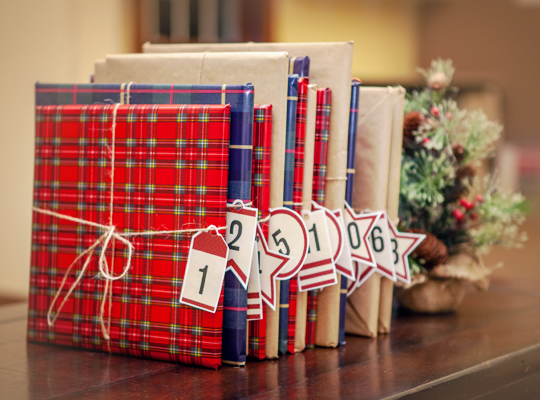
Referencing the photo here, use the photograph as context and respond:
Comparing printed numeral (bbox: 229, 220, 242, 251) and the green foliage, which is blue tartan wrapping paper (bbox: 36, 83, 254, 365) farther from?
the green foliage

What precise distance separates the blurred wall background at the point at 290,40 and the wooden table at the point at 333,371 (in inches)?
66.0

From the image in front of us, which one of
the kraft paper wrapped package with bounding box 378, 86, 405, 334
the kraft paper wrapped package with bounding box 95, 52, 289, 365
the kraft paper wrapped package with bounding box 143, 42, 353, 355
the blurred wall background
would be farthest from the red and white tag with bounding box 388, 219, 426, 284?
the blurred wall background

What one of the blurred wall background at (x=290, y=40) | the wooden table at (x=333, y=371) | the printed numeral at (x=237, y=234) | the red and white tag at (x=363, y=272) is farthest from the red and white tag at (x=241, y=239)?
the blurred wall background at (x=290, y=40)

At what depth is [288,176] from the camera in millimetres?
733

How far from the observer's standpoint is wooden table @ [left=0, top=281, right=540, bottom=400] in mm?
627

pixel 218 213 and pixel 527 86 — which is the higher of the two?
pixel 527 86

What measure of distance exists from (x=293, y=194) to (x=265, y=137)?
84 mm

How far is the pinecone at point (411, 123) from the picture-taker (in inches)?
37.5

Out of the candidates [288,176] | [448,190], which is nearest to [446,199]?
[448,190]

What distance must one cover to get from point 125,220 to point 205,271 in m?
0.12

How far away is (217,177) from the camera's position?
0.68 m

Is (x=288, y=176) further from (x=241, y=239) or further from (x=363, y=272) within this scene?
(x=363, y=272)

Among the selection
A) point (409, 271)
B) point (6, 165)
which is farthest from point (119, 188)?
point (6, 165)

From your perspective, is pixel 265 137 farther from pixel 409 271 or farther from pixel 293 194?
pixel 409 271
